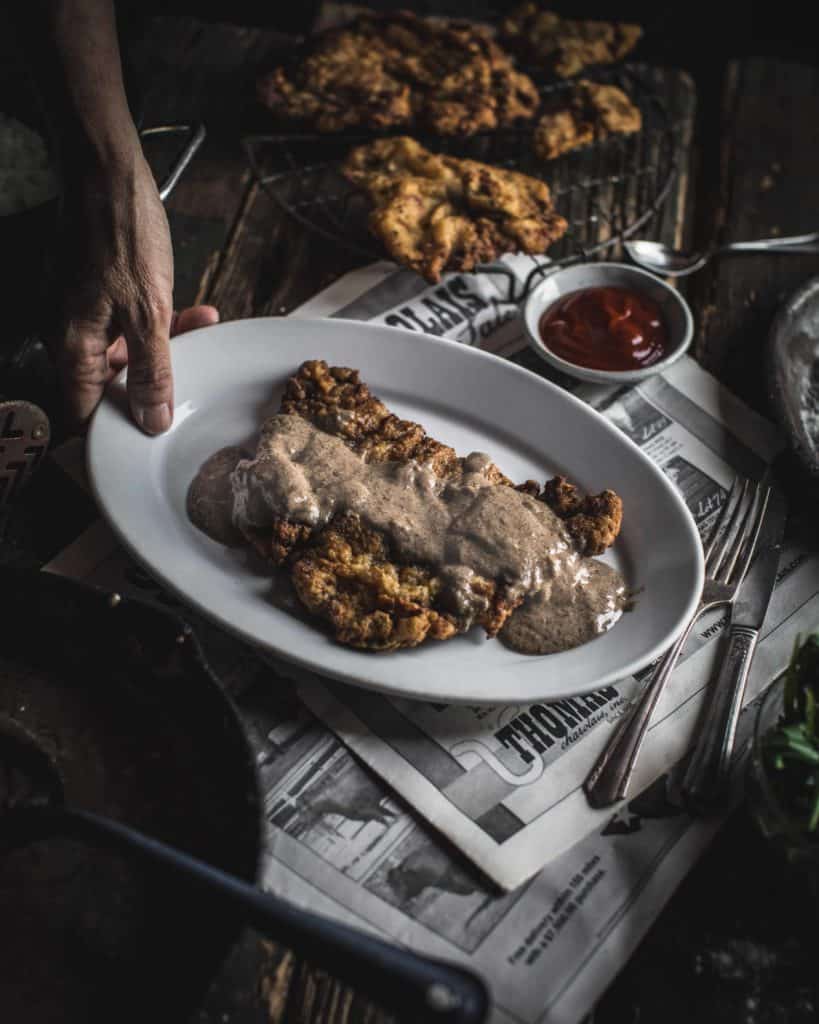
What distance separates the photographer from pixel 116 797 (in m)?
1.62

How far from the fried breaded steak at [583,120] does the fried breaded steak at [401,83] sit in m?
0.11

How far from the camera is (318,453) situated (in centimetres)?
202

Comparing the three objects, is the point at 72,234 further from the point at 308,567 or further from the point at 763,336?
the point at 763,336

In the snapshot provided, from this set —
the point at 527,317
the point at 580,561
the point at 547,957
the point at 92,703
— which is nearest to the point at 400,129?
the point at 527,317

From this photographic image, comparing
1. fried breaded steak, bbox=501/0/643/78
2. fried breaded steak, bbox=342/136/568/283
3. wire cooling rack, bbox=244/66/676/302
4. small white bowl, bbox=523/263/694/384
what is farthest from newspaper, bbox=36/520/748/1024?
fried breaded steak, bbox=501/0/643/78

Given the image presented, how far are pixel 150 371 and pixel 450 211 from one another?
107 cm

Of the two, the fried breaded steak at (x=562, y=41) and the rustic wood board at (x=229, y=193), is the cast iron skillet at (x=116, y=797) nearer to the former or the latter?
the rustic wood board at (x=229, y=193)

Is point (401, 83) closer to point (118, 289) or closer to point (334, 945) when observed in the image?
point (118, 289)

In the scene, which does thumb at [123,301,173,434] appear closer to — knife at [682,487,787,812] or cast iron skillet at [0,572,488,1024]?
cast iron skillet at [0,572,488,1024]

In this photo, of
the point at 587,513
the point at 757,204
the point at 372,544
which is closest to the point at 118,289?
the point at 372,544

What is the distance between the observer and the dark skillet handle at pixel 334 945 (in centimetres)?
115

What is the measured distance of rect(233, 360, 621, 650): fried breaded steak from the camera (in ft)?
5.79

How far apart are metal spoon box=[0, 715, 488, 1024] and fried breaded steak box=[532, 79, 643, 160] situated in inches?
92.5

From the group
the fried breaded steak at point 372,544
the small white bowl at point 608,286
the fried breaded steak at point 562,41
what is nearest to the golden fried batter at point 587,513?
the fried breaded steak at point 372,544
